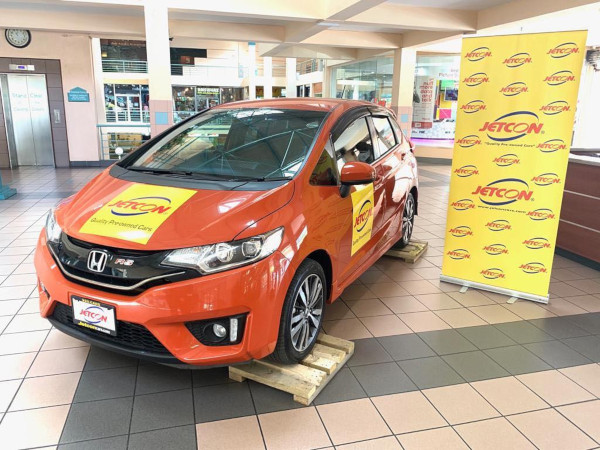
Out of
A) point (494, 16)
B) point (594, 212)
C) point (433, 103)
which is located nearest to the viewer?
point (594, 212)

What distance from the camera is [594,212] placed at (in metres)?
4.45

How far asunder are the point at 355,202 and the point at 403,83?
893 cm

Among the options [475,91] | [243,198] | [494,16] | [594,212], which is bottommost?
[594,212]

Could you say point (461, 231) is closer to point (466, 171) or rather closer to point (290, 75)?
point (466, 171)


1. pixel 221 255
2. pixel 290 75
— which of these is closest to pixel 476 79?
pixel 221 255

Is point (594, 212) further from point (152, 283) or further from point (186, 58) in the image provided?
point (186, 58)

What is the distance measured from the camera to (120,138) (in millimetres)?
10922

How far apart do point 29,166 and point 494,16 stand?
408 inches

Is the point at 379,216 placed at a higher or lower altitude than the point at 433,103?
lower

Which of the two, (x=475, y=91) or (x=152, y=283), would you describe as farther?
(x=475, y=91)

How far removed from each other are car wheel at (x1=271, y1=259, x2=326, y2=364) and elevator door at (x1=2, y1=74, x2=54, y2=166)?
10.1m

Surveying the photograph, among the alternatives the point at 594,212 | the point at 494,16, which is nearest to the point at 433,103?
the point at 494,16

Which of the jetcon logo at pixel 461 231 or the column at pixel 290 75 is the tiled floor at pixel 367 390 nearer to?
the jetcon logo at pixel 461 231

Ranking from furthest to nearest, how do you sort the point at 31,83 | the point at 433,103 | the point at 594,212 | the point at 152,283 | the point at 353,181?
the point at 433,103 → the point at 31,83 → the point at 594,212 → the point at 353,181 → the point at 152,283
